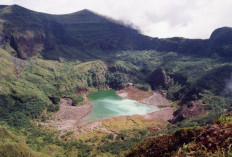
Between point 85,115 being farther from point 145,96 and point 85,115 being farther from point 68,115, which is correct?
point 145,96

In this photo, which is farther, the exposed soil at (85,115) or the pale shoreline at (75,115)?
the pale shoreline at (75,115)

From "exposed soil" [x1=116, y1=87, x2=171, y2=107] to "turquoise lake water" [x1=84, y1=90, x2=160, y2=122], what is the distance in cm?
461

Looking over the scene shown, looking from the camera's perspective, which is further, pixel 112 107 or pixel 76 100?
pixel 76 100

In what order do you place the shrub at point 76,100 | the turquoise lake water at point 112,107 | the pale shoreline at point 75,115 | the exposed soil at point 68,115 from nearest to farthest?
the exposed soil at point 68,115 → the pale shoreline at point 75,115 → the turquoise lake water at point 112,107 → the shrub at point 76,100

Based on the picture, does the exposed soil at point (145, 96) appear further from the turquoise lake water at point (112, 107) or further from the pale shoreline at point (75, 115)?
the pale shoreline at point (75, 115)

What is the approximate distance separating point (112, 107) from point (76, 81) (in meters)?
36.0

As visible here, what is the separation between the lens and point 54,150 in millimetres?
61281

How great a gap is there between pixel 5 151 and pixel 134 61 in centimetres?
16445

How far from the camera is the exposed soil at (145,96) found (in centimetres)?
11719

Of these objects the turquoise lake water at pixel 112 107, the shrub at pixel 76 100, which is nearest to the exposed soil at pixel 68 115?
the shrub at pixel 76 100

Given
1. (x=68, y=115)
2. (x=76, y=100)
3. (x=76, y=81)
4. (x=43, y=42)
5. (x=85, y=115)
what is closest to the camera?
(x=68, y=115)

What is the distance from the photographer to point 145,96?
127625 mm

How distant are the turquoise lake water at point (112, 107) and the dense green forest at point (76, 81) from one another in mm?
9719

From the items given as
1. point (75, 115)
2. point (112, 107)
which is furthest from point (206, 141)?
point (112, 107)
